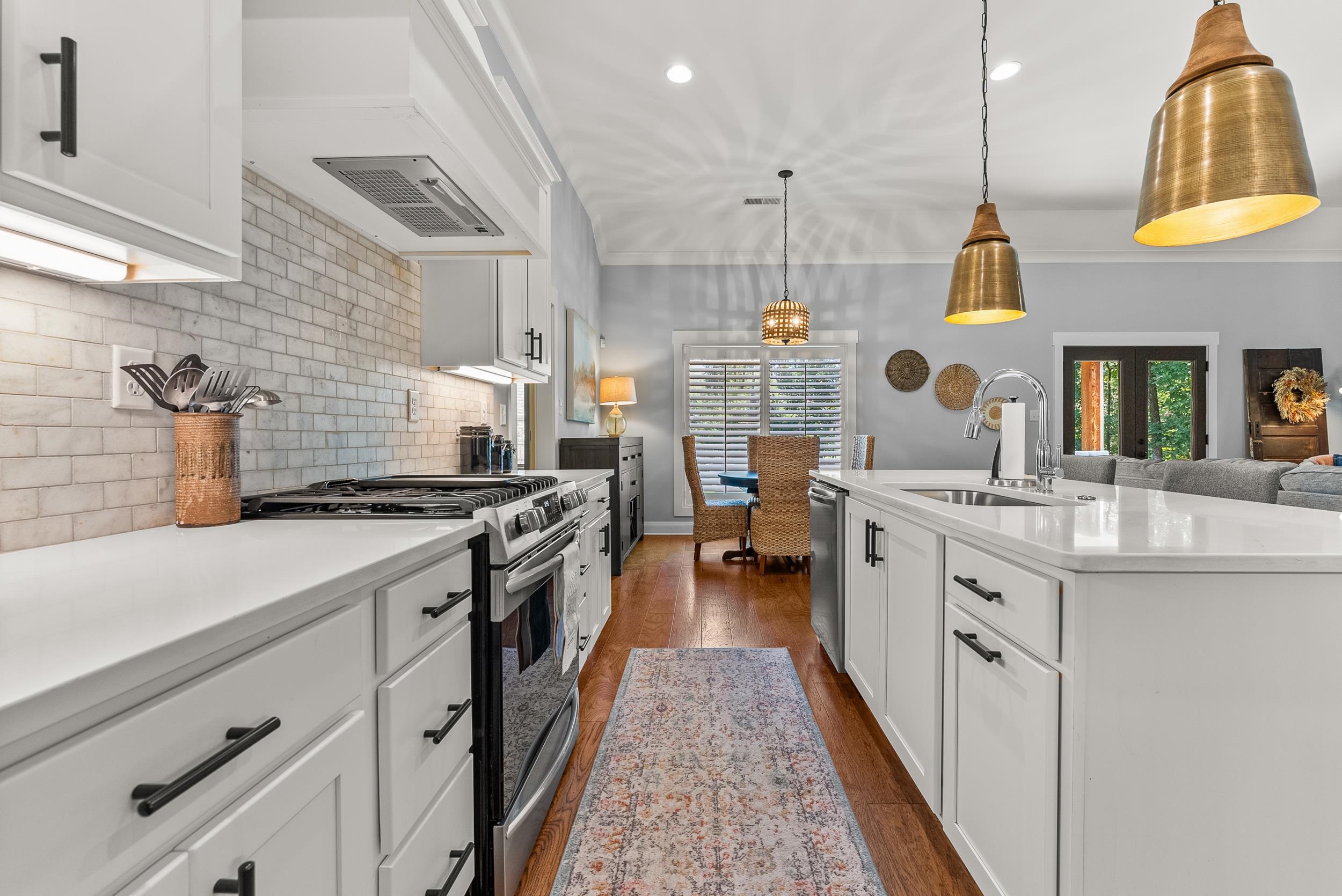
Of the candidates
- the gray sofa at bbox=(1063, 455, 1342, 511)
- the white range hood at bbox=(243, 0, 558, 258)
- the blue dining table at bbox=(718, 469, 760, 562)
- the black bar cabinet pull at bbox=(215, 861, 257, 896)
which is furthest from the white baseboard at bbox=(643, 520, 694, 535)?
the black bar cabinet pull at bbox=(215, 861, 257, 896)

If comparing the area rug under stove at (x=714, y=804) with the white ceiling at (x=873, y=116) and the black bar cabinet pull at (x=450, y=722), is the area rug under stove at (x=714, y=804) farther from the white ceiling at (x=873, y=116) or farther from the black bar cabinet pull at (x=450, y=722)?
the white ceiling at (x=873, y=116)

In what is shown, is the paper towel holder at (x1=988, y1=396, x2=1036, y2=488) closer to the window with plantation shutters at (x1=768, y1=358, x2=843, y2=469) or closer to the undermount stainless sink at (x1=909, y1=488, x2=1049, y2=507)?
the undermount stainless sink at (x1=909, y1=488, x2=1049, y2=507)

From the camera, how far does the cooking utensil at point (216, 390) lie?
1.30 meters

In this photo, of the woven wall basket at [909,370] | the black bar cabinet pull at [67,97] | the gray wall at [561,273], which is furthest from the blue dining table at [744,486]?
the black bar cabinet pull at [67,97]

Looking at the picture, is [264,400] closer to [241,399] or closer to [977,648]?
[241,399]

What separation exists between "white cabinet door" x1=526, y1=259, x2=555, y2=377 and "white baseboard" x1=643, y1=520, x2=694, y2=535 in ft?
11.2

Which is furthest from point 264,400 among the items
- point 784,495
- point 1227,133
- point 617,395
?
point 617,395

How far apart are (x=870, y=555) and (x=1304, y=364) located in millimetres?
6967

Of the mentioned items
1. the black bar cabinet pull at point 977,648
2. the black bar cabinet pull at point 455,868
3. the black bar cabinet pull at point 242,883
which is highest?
the black bar cabinet pull at point 977,648

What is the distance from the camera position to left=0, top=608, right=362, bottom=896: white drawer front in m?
0.46

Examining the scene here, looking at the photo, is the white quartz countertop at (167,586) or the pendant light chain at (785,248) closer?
the white quartz countertop at (167,586)

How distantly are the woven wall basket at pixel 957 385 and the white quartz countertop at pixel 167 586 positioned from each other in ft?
20.0

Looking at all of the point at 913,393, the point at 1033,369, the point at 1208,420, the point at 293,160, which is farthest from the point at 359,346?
the point at 1208,420

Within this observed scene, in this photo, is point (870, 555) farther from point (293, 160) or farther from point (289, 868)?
point (293, 160)
